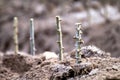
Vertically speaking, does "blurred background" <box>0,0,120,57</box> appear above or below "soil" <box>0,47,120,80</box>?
above

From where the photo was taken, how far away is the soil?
6.47m

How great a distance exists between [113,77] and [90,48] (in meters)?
2.02

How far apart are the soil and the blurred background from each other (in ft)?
57.9

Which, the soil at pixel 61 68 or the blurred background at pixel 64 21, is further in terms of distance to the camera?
the blurred background at pixel 64 21

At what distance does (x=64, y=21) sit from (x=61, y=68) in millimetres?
30526

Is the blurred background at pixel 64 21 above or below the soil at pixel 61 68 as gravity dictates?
above

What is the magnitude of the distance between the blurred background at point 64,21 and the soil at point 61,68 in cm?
1764

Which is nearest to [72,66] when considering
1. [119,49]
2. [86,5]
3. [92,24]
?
[119,49]

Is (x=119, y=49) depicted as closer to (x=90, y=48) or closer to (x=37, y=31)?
(x=37, y=31)

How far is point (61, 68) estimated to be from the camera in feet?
22.3

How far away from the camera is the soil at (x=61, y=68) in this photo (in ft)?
21.2

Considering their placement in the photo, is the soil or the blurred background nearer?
the soil

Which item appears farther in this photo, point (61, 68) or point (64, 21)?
point (64, 21)

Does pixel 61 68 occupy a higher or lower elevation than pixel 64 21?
lower
